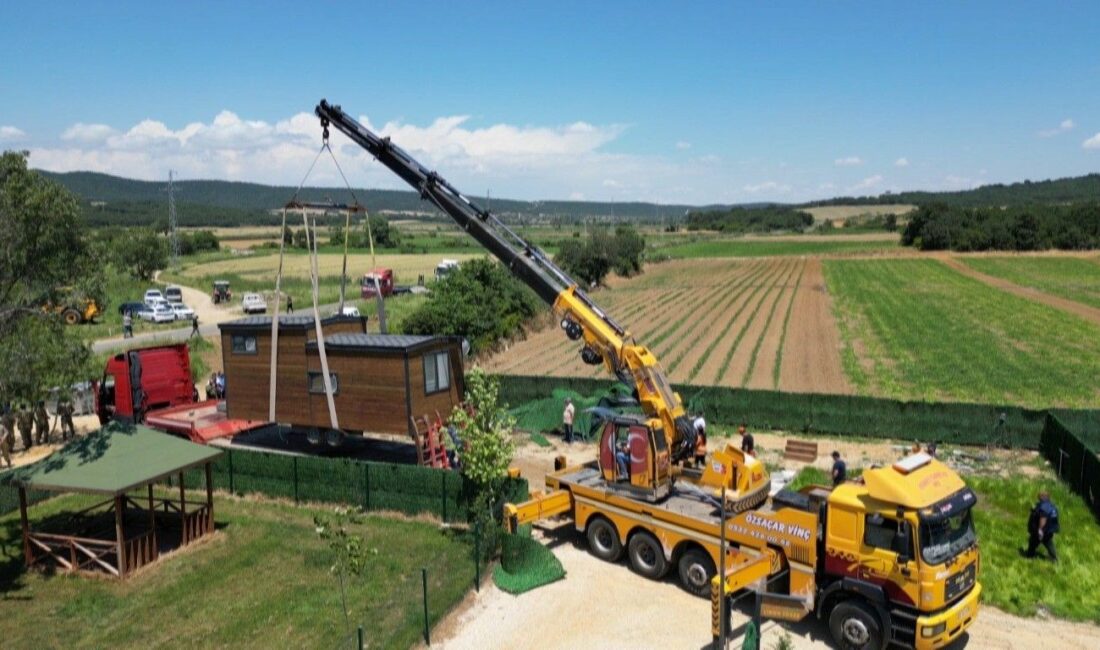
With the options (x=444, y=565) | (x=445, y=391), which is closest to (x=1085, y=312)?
(x=445, y=391)

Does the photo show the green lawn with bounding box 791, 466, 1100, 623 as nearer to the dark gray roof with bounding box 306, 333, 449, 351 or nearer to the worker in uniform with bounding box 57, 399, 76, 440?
the dark gray roof with bounding box 306, 333, 449, 351

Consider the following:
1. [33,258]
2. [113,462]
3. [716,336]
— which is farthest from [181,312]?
[113,462]

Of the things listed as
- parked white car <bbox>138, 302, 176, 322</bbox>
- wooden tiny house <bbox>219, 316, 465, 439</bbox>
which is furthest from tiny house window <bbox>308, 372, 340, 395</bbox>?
parked white car <bbox>138, 302, 176, 322</bbox>

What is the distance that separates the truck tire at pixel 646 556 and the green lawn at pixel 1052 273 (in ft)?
203

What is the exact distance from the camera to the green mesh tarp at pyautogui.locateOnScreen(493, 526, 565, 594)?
17203 mm

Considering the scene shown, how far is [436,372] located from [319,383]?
3614 mm

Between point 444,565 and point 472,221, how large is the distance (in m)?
8.42

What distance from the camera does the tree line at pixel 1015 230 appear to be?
125438mm

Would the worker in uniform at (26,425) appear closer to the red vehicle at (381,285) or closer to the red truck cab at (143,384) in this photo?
the red truck cab at (143,384)

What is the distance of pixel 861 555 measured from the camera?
13.8 metres

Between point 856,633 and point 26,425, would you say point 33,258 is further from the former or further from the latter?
point 856,633

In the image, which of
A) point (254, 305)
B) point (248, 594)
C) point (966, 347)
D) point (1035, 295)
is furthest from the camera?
point (1035, 295)

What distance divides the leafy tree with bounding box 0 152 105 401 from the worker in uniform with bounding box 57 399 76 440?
10024 millimetres

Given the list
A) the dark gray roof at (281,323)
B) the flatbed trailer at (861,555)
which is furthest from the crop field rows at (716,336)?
the flatbed trailer at (861,555)
